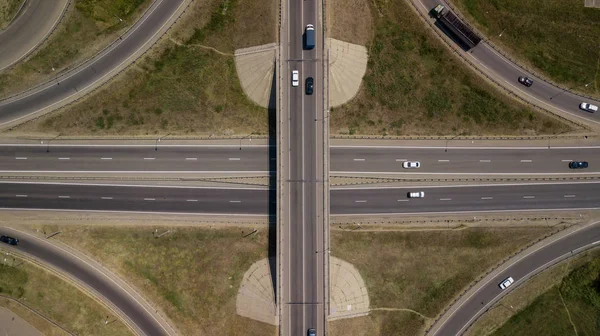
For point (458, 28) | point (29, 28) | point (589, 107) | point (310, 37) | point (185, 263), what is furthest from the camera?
point (29, 28)

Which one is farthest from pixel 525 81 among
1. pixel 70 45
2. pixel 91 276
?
pixel 91 276

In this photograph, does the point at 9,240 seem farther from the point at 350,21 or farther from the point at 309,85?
the point at 350,21

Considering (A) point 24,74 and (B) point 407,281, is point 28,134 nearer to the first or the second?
(A) point 24,74

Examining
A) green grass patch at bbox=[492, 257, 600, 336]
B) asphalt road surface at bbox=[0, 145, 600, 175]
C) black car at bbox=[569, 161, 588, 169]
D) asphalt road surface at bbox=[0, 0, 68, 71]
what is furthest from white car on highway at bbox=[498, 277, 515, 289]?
asphalt road surface at bbox=[0, 0, 68, 71]

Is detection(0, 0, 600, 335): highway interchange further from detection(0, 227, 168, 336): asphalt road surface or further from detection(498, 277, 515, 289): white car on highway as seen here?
detection(498, 277, 515, 289): white car on highway

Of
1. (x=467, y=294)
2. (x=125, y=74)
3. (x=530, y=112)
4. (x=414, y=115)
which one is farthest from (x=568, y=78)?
(x=125, y=74)
